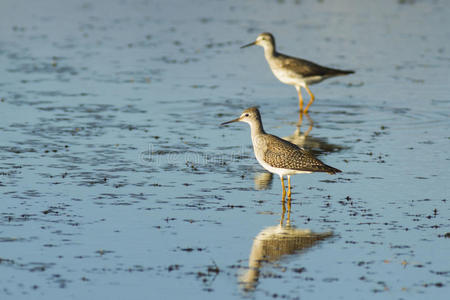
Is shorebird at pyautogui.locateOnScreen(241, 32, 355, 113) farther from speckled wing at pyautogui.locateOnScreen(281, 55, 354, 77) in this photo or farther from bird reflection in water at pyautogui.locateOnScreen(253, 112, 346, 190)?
bird reflection in water at pyautogui.locateOnScreen(253, 112, 346, 190)

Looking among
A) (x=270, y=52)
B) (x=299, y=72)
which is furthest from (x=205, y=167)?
(x=270, y=52)

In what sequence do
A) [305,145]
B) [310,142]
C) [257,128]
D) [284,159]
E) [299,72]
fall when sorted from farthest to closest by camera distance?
[299,72], [310,142], [305,145], [257,128], [284,159]

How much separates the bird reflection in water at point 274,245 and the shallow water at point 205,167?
0.20 feet

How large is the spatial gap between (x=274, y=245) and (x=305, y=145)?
713cm

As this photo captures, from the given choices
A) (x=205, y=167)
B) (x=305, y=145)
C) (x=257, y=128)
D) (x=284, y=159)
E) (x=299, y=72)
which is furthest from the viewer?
(x=299, y=72)

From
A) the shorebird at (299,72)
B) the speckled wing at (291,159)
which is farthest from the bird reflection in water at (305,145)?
the shorebird at (299,72)

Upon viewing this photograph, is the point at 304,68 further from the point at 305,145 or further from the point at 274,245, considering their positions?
the point at 274,245

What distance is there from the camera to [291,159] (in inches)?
548

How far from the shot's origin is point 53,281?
33.8 feet

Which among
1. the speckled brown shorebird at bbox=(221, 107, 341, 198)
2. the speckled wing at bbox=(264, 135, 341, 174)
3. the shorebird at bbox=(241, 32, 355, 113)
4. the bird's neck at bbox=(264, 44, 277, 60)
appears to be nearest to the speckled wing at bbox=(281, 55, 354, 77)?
the shorebird at bbox=(241, 32, 355, 113)

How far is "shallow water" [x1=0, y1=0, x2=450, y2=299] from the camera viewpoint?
10.7m

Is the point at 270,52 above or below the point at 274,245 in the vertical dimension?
above

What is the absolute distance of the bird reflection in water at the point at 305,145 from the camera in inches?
622

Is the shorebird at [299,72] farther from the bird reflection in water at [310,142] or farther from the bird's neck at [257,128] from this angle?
the bird's neck at [257,128]
